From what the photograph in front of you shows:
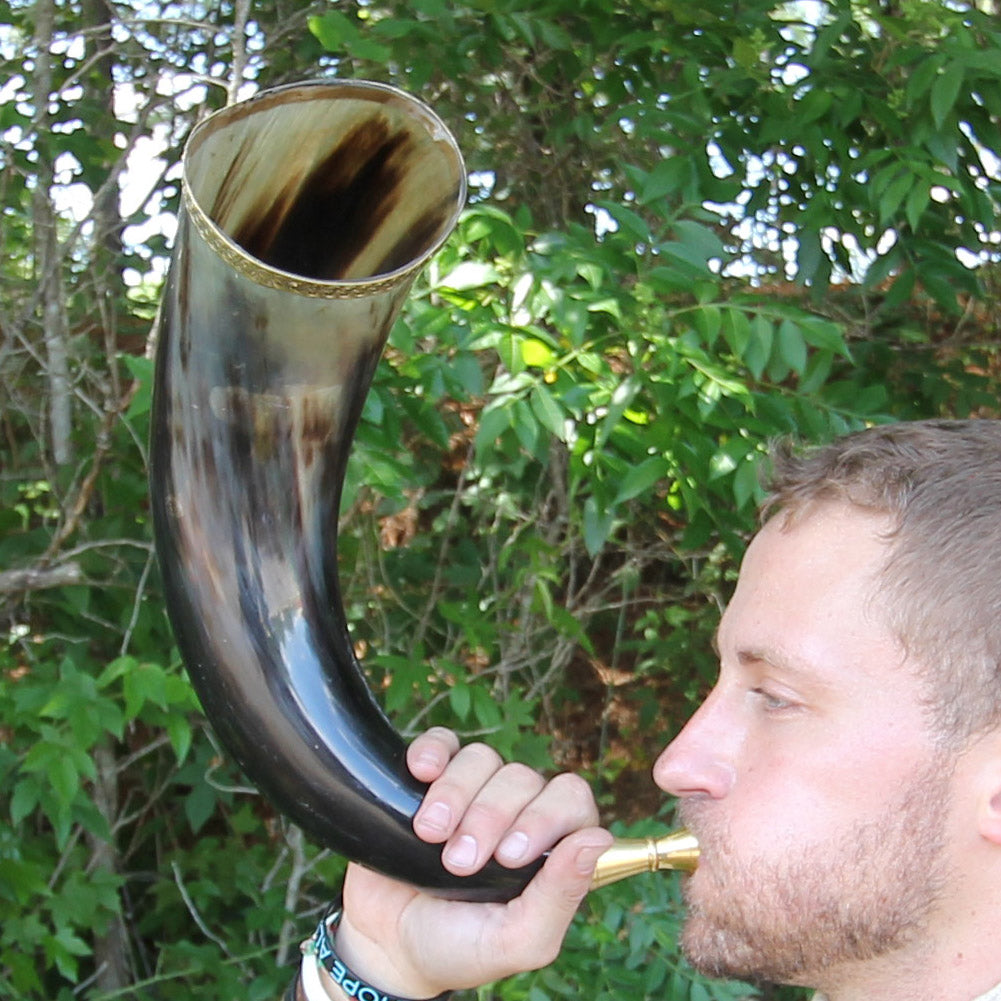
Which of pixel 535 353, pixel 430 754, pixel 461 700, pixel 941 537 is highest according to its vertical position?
pixel 941 537

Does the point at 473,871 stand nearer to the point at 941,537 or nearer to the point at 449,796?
the point at 449,796

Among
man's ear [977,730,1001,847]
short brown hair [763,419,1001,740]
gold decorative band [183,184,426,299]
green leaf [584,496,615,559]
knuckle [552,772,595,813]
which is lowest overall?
green leaf [584,496,615,559]

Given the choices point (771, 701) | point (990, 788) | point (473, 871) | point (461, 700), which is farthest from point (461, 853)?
point (461, 700)

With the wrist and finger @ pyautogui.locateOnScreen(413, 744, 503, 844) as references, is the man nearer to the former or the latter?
finger @ pyautogui.locateOnScreen(413, 744, 503, 844)

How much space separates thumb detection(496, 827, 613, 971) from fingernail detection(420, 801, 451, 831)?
111mm

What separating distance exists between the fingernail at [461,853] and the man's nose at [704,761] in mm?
171

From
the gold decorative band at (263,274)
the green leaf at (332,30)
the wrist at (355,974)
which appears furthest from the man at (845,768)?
the green leaf at (332,30)

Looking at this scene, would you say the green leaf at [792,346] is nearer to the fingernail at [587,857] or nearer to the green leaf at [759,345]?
the green leaf at [759,345]

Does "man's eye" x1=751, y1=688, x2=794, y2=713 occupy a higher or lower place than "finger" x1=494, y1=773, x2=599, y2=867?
higher

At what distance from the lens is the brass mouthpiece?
120 centimetres

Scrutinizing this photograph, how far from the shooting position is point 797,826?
115 centimetres

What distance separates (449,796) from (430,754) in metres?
0.05

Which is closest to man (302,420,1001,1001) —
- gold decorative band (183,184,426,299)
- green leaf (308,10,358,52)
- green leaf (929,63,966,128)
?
gold decorative band (183,184,426,299)

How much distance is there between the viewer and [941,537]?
120 centimetres
